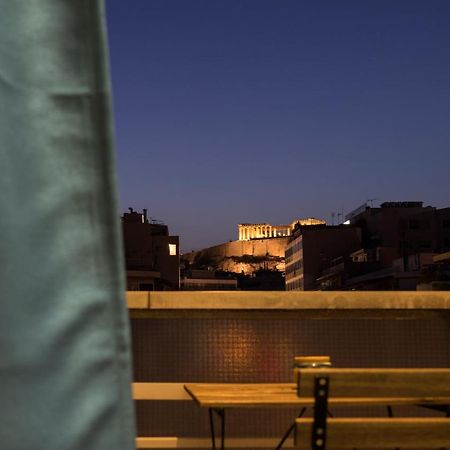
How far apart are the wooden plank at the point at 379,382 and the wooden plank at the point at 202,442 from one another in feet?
4.76

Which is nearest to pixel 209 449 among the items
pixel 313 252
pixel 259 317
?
pixel 259 317

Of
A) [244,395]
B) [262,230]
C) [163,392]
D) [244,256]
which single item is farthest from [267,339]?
[262,230]

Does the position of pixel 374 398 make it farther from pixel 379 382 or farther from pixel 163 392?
pixel 163 392

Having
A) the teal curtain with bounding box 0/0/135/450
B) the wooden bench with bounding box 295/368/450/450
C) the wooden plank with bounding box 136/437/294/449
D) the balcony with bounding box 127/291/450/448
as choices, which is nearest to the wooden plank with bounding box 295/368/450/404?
the wooden bench with bounding box 295/368/450/450

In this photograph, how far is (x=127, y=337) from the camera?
2.52ft

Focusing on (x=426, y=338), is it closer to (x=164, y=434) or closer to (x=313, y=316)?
(x=313, y=316)

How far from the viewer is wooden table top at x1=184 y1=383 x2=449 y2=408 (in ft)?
7.01

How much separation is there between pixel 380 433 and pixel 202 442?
1.50m

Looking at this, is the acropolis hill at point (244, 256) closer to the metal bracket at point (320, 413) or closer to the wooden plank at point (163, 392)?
the wooden plank at point (163, 392)

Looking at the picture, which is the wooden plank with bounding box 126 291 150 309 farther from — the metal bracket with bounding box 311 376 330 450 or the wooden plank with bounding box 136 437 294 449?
the metal bracket with bounding box 311 376 330 450

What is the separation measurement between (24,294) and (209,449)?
283 centimetres

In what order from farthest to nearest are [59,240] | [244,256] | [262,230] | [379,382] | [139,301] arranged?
[262,230], [244,256], [139,301], [379,382], [59,240]

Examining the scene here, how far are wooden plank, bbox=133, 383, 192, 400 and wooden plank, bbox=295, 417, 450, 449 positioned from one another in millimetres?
1301

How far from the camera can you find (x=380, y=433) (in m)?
2.03
